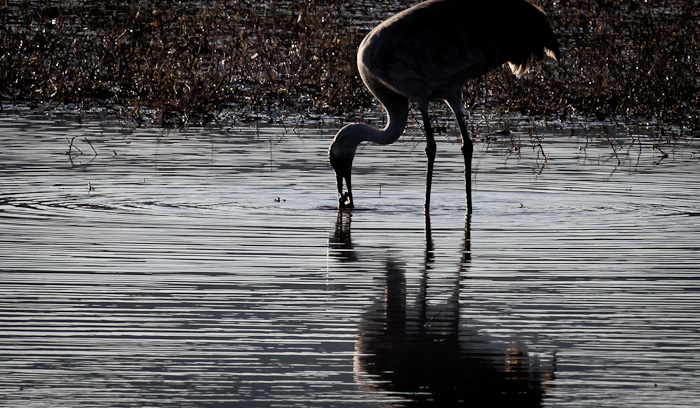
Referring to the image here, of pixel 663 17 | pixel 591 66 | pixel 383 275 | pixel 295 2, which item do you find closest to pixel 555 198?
pixel 383 275

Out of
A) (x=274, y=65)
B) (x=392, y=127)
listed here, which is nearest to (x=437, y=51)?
(x=392, y=127)

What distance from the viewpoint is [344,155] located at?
10.7 meters

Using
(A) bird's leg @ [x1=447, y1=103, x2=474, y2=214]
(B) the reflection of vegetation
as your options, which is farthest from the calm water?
(B) the reflection of vegetation

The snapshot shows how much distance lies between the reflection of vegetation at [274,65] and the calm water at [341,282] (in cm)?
323

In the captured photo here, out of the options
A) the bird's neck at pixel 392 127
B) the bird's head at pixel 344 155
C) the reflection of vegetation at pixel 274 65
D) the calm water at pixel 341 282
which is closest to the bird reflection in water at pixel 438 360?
the calm water at pixel 341 282

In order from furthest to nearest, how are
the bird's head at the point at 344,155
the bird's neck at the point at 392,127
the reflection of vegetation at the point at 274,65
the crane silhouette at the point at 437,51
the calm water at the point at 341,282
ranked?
1. the reflection of vegetation at the point at 274,65
2. the bird's neck at the point at 392,127
3. the crane silhouette at the point at 437,51
4. the bird's head at the point at 344,155
5. the calm water at the point at 341,282

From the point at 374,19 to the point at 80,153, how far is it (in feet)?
33.3

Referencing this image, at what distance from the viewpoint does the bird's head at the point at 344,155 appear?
10.5m

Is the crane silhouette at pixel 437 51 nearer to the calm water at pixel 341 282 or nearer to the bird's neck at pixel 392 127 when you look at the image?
the bird's neck at pixel 392 127

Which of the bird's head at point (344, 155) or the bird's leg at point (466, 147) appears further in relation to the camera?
the bird's head at point (344, 155)

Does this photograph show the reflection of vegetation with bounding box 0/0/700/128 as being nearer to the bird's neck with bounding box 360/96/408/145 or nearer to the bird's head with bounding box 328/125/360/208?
the bird's neck with bounding box 360/96/408/145

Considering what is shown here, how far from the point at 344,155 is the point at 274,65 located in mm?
7689

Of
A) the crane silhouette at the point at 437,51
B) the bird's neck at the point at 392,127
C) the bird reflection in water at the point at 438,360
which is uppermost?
the crane silhouette at the point at 437,51

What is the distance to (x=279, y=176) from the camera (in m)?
11.6
